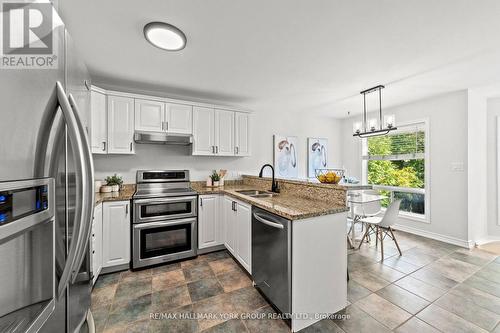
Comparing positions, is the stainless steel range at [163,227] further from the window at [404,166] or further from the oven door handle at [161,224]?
the window at [404,166]

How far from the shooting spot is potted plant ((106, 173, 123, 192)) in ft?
9.10

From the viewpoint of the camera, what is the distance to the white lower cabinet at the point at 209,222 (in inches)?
110

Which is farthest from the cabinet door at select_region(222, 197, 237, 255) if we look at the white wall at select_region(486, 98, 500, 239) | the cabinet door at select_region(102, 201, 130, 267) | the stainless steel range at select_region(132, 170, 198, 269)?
Answer: the white wall at select_region(486, 98, 500, 239)

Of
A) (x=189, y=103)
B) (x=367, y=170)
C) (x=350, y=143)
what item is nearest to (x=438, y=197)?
(x=367, y=170)

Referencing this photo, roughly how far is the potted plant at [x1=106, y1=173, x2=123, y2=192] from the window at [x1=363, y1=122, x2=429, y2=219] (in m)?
4.98

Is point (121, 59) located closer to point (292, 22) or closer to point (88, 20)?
point (88, 20)

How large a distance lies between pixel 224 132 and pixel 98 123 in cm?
173

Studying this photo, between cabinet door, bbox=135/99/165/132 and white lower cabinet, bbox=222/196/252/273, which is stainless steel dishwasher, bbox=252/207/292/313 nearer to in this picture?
white lower cabinet, bbox=222/196/252/273

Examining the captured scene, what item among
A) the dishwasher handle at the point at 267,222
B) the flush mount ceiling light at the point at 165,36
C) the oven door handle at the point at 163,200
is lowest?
the dishwasher handle at the point at 267,222

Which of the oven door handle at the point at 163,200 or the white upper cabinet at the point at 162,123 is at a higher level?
the white upper cabinet at the point at 162,123

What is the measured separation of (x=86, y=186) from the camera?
26.5 inches

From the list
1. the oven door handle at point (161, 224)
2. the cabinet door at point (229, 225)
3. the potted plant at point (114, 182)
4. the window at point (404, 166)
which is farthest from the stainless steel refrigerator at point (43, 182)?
the window at point (404, 166)

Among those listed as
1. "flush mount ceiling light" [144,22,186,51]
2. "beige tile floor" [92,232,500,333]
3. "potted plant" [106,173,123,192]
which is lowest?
"beige tile floor" [92,232,500,333]

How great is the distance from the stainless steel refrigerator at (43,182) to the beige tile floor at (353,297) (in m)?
1.17
